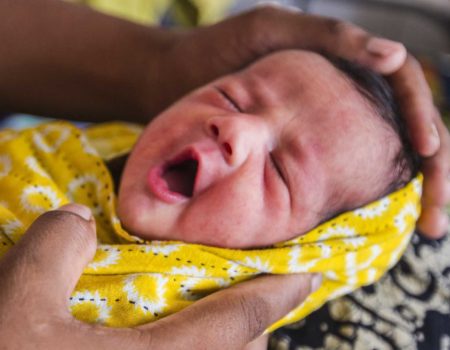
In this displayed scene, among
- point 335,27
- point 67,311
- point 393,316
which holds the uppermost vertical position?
point 335,27

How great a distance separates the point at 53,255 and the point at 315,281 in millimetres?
491

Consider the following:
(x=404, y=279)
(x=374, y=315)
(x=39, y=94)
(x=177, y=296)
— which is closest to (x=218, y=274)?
(x=177, y=296)

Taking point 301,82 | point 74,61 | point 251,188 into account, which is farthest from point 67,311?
point 74,61

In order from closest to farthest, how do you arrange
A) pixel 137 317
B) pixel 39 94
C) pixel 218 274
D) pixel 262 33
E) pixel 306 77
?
pixel 137 317
pixel 218 274
pixel 306 77
pixel 262 33
pixel 39 94

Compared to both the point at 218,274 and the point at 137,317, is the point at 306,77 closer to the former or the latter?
the point at 218,274

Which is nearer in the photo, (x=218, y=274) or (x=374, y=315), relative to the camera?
(x=218, y=274)

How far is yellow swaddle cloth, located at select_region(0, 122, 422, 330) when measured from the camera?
78cm

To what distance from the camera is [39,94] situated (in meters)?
1.34

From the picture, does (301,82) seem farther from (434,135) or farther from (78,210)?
(78,210)

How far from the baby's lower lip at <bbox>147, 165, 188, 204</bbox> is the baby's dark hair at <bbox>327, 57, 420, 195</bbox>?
375mm

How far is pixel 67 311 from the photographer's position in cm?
61

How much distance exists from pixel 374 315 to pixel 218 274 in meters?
0.33

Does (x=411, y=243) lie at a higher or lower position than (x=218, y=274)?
lower

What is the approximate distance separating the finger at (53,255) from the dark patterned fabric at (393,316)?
424 mm
